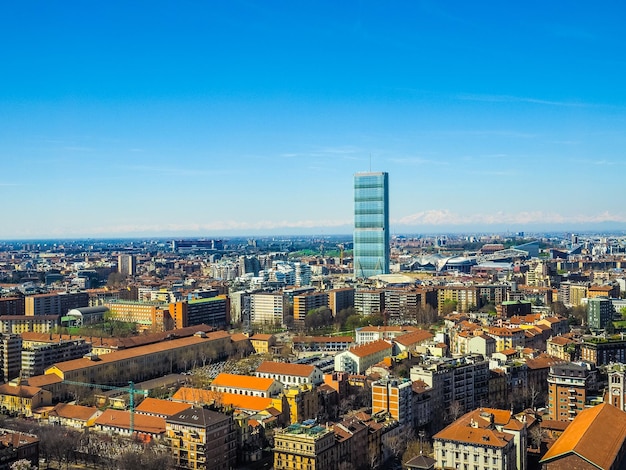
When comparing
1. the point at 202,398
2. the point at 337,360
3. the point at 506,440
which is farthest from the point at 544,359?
the point at 202,398

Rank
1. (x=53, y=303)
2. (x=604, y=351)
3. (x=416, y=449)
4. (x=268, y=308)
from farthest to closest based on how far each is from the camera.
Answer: (x=53, y=303) → (x=268, y=308) → (x=604, y=351) → (x=416, y=449)

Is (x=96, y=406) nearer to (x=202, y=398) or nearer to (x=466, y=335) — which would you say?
(x=202, y=398)

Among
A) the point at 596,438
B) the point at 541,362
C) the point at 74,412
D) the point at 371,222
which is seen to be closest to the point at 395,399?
the point at 596,438

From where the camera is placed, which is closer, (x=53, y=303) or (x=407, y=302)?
(x=407, y=302)

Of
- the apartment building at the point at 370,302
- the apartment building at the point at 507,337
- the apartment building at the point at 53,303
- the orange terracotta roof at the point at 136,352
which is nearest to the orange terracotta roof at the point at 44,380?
the orange terracotta roof at the point at 136,352

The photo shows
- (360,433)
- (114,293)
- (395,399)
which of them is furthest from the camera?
(114,293)

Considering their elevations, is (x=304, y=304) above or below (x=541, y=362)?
above

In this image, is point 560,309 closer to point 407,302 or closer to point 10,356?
point 407,302

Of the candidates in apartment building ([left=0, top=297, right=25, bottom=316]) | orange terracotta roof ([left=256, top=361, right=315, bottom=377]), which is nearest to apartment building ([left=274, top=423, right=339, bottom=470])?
orange terracotta roof ([left=256, top=361, right=315, bottom=377])
